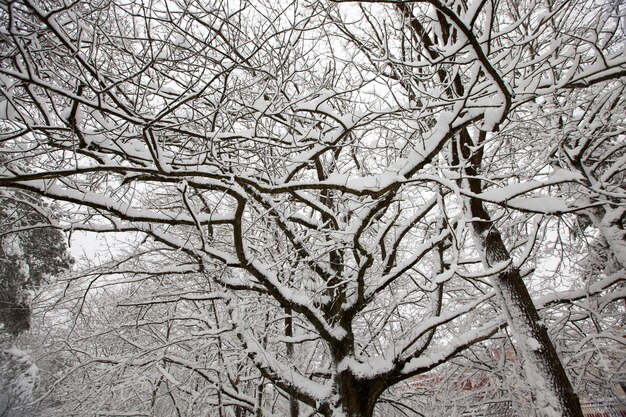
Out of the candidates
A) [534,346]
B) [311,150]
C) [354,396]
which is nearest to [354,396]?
[354,396]

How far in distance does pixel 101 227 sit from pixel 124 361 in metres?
2.93

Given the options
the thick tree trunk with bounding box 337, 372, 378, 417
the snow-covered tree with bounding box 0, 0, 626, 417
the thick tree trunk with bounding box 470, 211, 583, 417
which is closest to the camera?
the snow-covered tree with bounding box 0, 0, 626, 417

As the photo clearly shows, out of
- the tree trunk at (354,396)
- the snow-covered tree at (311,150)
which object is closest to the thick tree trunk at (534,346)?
the snow-covered tree at (311,150)

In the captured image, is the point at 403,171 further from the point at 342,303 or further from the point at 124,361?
the point at 124,361

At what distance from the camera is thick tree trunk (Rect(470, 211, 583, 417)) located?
3240 mm

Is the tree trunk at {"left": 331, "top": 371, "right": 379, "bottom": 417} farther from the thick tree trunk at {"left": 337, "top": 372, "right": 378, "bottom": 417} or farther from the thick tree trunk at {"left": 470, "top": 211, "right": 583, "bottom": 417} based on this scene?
the thick tree trunk at {"left": 470, "top": 211, "right": 583, "bottom": 417}

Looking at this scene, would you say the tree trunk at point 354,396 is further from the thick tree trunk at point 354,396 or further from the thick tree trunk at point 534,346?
the thick tree trunk at point 534,346

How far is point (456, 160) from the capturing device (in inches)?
166

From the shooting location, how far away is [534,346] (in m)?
3.42

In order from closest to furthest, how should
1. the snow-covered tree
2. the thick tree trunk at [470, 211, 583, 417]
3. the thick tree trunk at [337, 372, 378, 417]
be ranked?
the snow-covered tree
the thick tree trunk at [470, 211, 583, 417]
the thick tree trunk at [337, 372, 378, 417]

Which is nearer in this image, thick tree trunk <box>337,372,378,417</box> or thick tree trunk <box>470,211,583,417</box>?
thick tree trunk <box>470,211,583,417</box>

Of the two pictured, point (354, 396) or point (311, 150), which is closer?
point (311, 150)

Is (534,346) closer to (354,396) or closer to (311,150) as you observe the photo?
(354,396)

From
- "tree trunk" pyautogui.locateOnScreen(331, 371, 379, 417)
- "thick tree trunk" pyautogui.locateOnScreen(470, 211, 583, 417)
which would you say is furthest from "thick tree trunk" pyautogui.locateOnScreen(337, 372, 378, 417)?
"thick tree trunk" pyautogui.locateOnScreen(470, 211, 583, 417)
